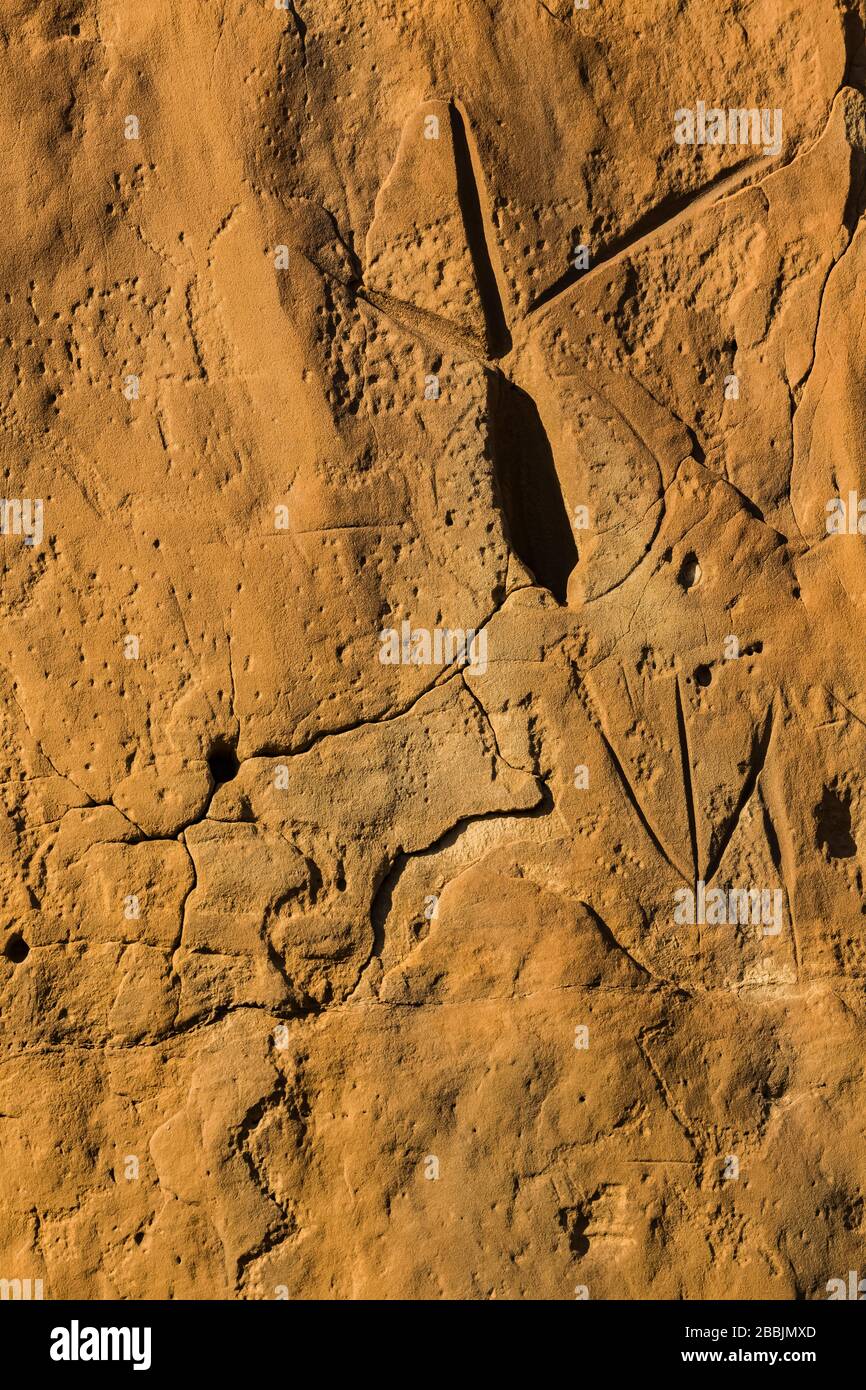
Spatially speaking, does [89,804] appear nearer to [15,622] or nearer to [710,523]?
[15,622]

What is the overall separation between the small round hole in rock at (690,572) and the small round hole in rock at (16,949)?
75.7 inches

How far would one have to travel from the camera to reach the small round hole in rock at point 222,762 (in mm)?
3371

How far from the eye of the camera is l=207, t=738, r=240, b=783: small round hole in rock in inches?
133

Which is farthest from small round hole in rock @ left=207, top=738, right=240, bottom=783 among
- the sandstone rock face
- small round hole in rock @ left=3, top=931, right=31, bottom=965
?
small round hole in rock @ left=3, top=931, right=31, bottom=965

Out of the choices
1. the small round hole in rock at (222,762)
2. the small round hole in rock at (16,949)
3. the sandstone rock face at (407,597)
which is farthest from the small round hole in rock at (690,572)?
the small round hole in rock at (16,949)

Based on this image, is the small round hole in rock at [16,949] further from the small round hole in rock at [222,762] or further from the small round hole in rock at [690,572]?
the small round hole in rock at [690,572]

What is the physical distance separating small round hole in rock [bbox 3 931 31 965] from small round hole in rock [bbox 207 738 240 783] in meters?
0.65

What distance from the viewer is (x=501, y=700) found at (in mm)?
3344

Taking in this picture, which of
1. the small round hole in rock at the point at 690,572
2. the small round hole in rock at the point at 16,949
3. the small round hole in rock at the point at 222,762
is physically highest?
the small round hole in rock at the point at 690,572

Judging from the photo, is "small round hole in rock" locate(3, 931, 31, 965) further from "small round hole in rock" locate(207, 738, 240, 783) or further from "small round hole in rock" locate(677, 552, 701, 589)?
"small round hole in rock" locate(677, 552, 701, 589)

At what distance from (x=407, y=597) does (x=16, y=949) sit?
53.3 inches

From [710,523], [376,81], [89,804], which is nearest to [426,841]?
[89,804]

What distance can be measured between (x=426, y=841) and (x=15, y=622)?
120cm

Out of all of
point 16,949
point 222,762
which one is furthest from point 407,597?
point 16,949
